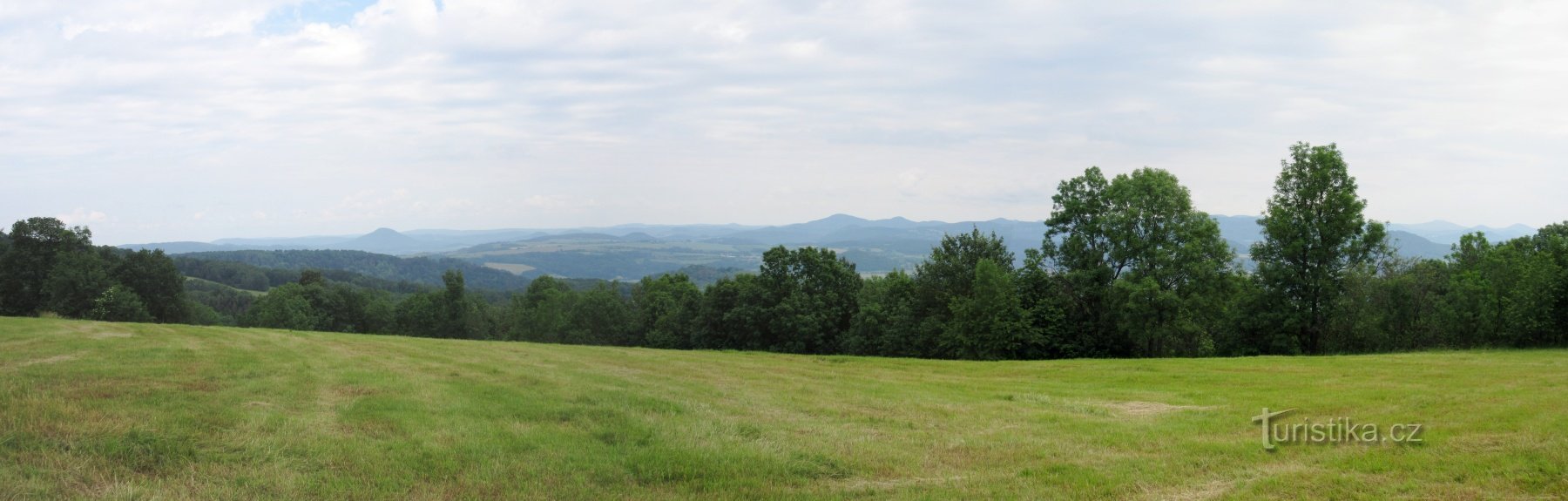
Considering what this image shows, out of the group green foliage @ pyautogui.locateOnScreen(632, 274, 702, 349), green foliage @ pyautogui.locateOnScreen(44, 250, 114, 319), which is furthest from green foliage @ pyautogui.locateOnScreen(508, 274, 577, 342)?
green foliage @ pyautogui.locateOnScreen(44, 250, 114, 319)

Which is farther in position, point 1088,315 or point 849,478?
point 1088,315

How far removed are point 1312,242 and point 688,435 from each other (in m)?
39.1

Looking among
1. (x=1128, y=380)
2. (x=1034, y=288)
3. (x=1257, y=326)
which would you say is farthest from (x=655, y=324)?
(x=1128, y=380)

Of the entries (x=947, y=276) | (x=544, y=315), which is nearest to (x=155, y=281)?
(x=544, y=315)

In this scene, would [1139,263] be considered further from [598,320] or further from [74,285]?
[74,285]

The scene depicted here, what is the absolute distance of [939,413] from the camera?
13930 millimetres

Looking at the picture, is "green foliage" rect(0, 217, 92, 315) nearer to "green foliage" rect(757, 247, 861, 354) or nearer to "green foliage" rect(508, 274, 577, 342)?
"green foliage" rect(508, 274, 577, 342)

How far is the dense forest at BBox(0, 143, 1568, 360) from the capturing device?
37.7 m

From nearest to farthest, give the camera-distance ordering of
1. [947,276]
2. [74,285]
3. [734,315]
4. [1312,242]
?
[1312,242] → [947,276] → [74,285] → [734,315]

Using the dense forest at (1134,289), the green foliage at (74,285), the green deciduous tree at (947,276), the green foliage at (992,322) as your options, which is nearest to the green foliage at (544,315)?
the dense forest at (1134,289)

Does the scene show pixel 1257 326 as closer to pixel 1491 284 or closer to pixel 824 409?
pixel 1491 284

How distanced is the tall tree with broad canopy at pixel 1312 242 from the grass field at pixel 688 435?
2069cm

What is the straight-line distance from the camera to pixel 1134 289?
39.2 metres

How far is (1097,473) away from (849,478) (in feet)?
9.33
